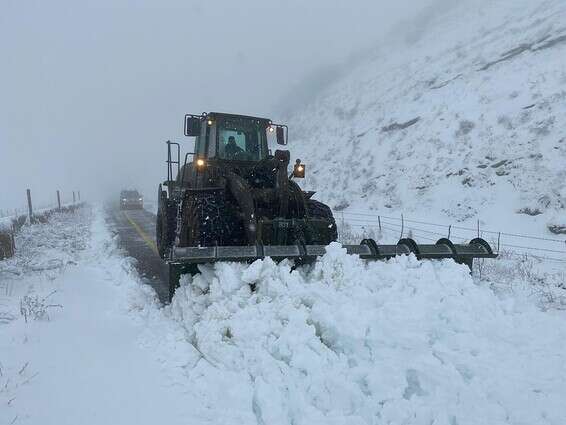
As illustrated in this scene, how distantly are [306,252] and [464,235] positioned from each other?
Answer: 376 inches

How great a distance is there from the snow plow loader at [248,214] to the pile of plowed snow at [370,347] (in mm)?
492

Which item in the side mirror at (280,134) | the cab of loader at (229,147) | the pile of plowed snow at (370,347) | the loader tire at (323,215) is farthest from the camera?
the side mirror at (280,134)

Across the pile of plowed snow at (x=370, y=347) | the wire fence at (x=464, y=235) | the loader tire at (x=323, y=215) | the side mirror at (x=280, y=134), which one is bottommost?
the wire fence at (x=464, y=235)

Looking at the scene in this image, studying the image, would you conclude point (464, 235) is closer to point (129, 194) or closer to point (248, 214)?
point (248, 214)

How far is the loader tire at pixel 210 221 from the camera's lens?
671 centimetres

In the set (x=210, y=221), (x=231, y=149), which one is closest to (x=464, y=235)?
(x=231, y=149)

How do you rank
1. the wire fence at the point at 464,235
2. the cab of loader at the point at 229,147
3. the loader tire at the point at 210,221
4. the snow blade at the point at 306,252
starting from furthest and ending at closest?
the wire fence at the point at 464,235 < the cab of loader at the point at 229,147 < the loader tire at the point at 210,221 < the snow blade at the point at 306,252

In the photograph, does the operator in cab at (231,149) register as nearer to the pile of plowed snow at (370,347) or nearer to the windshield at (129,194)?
the pile of plowed snow at (370,347)

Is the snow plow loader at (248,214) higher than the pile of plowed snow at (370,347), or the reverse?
the snow plow loader at (248,214)

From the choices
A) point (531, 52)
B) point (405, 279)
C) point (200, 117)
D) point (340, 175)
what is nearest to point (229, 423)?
point (405, 279)

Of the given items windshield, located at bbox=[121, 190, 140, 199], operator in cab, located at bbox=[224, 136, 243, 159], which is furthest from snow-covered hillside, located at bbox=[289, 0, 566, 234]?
windshield, located at bbox=[121, 190, 140, 199]

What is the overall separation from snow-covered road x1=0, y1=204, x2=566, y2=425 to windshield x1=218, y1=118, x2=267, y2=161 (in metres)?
3.24

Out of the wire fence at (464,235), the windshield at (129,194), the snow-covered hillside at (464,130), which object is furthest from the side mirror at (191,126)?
the windshield at (129,194)

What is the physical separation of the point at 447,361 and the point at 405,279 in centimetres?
134
